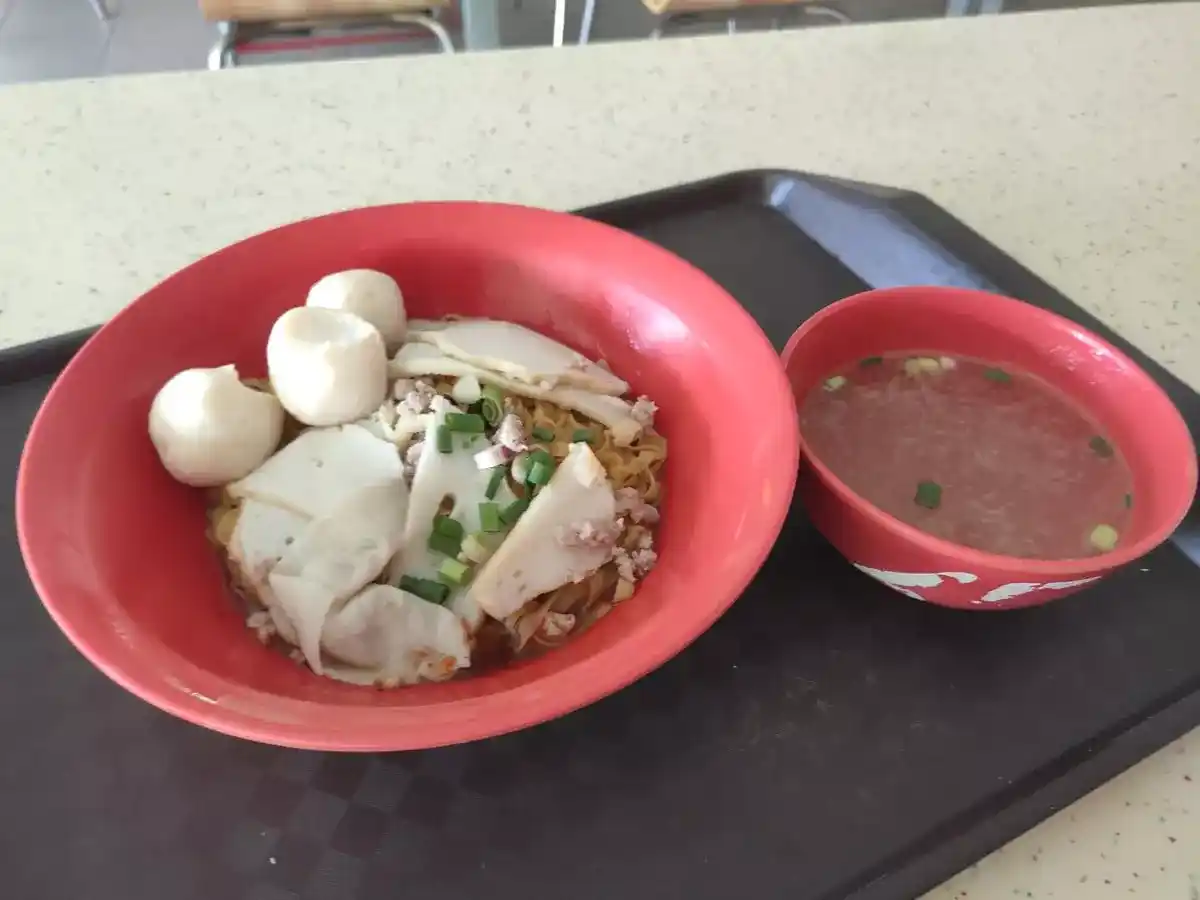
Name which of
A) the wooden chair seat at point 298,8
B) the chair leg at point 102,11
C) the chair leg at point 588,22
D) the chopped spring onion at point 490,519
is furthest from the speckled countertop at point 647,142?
the chair leg at point 102,11

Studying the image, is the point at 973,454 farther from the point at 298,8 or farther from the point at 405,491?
the point at 298,8

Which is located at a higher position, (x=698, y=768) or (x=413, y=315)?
(x=413, y=315)

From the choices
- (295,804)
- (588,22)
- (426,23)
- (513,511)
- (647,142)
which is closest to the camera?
(295,804)

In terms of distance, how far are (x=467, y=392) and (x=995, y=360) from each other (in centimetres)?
42

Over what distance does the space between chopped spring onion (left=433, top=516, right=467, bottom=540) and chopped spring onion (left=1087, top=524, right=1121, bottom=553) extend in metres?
0.43

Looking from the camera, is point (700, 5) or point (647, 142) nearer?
point (647, 142)

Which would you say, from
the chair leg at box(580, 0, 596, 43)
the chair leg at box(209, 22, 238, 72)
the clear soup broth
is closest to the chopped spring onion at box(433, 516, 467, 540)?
the clear soup broth

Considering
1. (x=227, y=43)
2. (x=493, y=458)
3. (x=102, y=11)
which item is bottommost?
(x=102, y=11)

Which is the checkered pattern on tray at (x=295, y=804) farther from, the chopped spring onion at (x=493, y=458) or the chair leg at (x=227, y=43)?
the chair leg at (x=227, y=43)

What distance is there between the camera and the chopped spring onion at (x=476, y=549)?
2.17 feet

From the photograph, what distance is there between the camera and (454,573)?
0.65m

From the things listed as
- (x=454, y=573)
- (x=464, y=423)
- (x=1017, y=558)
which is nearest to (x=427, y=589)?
(x=454, y=573)

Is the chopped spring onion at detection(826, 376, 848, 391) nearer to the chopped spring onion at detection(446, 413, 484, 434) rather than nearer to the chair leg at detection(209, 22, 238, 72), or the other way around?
the chopped spring onion at detection(446, 413, 484, 434)

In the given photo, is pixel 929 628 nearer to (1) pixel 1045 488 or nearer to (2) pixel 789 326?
(1) pixel 1045 488
